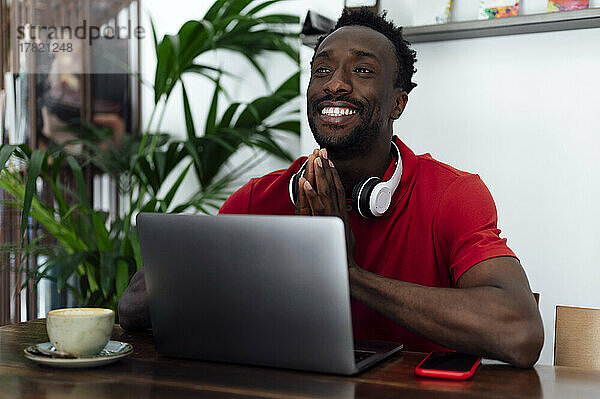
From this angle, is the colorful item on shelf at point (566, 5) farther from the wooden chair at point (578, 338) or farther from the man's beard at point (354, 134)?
the wooden chair at point (578, 338)

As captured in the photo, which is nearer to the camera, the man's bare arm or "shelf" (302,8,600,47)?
the man's bare arm

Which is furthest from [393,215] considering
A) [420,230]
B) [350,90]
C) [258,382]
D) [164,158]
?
[164,158]

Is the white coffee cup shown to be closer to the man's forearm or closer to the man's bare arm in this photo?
the man's bare arm

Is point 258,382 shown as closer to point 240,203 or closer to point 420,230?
point 420,230

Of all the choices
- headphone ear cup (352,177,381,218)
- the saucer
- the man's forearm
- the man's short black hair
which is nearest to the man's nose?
the man's short black hair

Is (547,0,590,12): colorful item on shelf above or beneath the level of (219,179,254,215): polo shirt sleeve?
above

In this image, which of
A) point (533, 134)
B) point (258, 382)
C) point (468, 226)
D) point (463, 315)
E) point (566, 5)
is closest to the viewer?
point (258, 382)

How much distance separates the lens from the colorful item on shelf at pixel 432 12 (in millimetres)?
2162

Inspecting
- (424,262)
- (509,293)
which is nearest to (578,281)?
(424,262)

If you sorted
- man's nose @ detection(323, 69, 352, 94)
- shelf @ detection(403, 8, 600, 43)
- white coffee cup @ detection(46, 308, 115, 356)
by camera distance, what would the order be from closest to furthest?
white coffee cup @ detection(46, 308, 115, 356), man's nose @ detection(323, 69, 352, 94), shelf @ detection(403, 8, 600, 43)

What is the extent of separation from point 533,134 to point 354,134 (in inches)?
29.0

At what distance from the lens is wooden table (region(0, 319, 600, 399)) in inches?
37.1

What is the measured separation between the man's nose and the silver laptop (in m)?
0.70

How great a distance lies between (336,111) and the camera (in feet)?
5.41
